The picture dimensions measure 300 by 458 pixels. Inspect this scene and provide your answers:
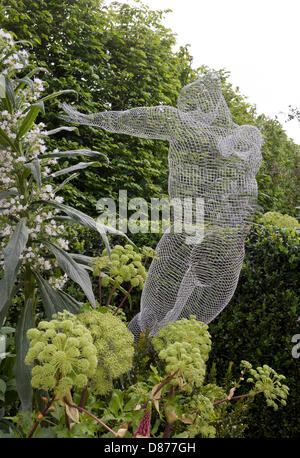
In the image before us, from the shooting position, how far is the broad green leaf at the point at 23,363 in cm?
159

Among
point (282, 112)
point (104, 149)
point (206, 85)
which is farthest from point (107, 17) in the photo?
point (282, 112)

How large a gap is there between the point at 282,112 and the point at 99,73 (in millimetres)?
5555

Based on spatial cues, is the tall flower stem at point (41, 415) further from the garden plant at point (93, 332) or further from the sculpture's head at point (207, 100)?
the sculpture's head at point (207, 100)

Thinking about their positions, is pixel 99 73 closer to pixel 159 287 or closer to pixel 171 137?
pixel 171 137

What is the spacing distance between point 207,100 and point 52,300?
51.5 inches

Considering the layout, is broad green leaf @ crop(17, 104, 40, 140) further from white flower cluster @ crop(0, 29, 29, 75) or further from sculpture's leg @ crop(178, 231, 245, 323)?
sculpture's leg @ crop(178, 231, 245, 323)

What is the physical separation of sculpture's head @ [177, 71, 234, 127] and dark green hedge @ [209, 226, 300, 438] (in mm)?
1124

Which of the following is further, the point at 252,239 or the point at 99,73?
the point at 99,73

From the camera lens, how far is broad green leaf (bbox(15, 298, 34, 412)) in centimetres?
159

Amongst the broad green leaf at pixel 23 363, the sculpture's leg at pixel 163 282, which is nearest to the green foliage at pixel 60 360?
the broad green leaf at pixel 23 363

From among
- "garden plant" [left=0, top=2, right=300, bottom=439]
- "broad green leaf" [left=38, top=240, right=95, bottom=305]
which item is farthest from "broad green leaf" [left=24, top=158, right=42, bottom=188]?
"broad green leaf" [left=38, top=240, right=95, bottom=305]

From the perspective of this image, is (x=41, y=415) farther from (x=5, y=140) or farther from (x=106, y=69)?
(x=106, y=69)

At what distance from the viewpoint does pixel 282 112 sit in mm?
9227

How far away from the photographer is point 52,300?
185 cm
